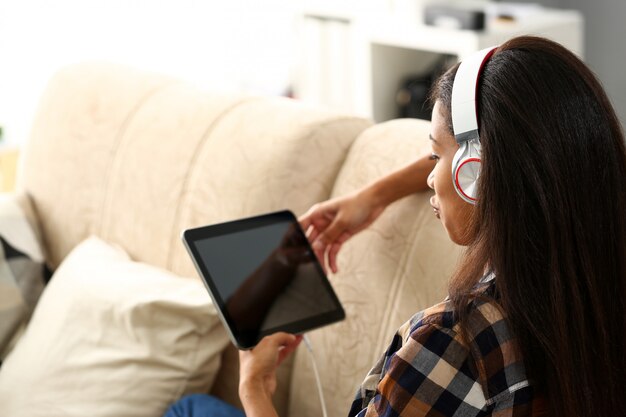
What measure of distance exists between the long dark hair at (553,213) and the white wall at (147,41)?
6.11ft

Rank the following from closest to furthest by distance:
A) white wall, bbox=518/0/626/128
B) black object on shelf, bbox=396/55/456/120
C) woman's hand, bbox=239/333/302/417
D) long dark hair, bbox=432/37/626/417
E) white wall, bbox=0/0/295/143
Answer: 1. long dark hair, bbox=432/37/626/417
2. woman's hand, bbox=239/333/302/417
3. white wall, bbox=0/0/295/143
4. black object on shelf, bbox=396/55/456/120
5. white wall, bbox=518/0/626/128

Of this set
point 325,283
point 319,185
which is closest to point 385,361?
point 325,283

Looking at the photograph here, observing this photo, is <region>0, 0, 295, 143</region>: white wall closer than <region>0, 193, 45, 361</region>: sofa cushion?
No

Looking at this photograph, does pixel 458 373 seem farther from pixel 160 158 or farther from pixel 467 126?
pixel 160 158

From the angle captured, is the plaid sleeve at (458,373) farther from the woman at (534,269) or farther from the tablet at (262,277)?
the tablet at (262,277)

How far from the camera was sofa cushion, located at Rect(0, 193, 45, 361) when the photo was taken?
Result: 1.68 m

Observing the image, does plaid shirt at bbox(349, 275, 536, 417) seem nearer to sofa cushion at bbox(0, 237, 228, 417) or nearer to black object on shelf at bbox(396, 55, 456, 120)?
sofa cushion at bbox(0, 237, 228, 417)

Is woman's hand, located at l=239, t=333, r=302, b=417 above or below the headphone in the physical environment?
below

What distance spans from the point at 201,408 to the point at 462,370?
2.06 ft

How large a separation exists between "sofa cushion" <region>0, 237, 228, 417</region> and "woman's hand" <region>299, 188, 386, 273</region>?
23 centimetres

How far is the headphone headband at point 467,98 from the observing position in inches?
33.8

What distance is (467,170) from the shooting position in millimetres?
870

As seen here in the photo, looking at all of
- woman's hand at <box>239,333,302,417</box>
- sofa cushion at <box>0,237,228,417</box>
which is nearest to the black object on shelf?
sofa cushion at <box>0,237,228,417</box>

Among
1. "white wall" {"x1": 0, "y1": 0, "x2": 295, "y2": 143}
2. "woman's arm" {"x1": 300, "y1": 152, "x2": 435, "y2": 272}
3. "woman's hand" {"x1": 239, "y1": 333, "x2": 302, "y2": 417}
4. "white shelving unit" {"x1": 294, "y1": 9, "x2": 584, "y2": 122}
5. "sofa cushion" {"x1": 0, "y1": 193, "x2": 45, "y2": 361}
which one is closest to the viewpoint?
"woman's hand" {"x1": 239, "y1": 333, "x2": 302, "y2": 417}
